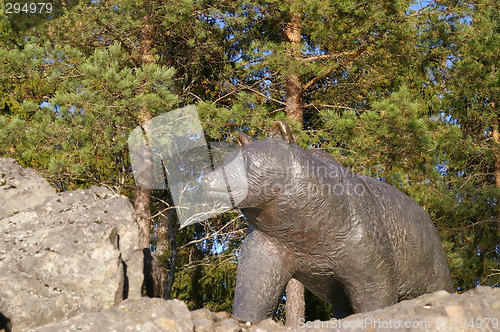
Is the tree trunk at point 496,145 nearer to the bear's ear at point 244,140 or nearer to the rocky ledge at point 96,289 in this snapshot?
the bear's ear at point 244,140

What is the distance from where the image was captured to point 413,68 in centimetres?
1118

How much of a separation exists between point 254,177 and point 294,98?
7.26m

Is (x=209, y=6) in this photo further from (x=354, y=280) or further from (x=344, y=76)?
(x=354, y=280)

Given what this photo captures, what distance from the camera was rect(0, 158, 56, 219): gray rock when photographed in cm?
340

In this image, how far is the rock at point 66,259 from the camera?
A: 283 cm

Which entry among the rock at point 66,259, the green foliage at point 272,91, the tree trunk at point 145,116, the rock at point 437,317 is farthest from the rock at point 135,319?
the tree trunk at point 145,116

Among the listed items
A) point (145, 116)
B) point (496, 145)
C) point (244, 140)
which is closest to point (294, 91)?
point (145, 116)

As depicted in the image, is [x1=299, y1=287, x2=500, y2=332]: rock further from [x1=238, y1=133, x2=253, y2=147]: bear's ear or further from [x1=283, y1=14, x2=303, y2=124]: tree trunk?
[x1=283, y1=14, x2=303, y2=124]: tree trunk

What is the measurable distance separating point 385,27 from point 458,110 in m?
Answer: 3.98

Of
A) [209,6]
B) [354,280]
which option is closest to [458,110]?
[209,6]

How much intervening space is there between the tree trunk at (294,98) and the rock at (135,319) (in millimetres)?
6773

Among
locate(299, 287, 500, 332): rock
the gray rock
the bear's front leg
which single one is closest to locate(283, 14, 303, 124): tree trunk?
the bear's front leg

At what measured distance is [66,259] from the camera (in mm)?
2889

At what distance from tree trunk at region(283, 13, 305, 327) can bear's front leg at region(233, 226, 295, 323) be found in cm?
570
